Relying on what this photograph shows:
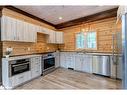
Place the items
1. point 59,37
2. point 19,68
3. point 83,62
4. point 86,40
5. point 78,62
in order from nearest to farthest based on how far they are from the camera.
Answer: point 19,68, point 83,62, point 78,62, point 86,40, point 59,37

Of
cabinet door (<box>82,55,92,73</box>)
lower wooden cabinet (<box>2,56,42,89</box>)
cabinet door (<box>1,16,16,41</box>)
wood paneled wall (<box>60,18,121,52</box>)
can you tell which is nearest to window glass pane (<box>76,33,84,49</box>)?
wood paneled wall (<box>60,18,121,52</box>)

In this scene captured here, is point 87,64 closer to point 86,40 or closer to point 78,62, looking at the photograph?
point 78,62

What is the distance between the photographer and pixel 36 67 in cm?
441

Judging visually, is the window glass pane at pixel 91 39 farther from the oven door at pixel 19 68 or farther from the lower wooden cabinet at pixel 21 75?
the oven door at pixel 19 68

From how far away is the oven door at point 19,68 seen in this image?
11.0ft

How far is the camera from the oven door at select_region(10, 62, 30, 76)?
3.34m

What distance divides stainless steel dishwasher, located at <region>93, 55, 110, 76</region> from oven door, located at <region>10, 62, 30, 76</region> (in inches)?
108

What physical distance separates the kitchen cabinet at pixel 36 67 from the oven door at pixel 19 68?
0.95ft

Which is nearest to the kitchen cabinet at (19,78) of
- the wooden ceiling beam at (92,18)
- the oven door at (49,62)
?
the oven door at (49,62)

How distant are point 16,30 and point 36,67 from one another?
5.13 ft

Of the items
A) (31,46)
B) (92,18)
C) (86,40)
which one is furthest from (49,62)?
(92,18)

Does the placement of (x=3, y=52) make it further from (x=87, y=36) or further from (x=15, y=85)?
(x=87, y=36)
